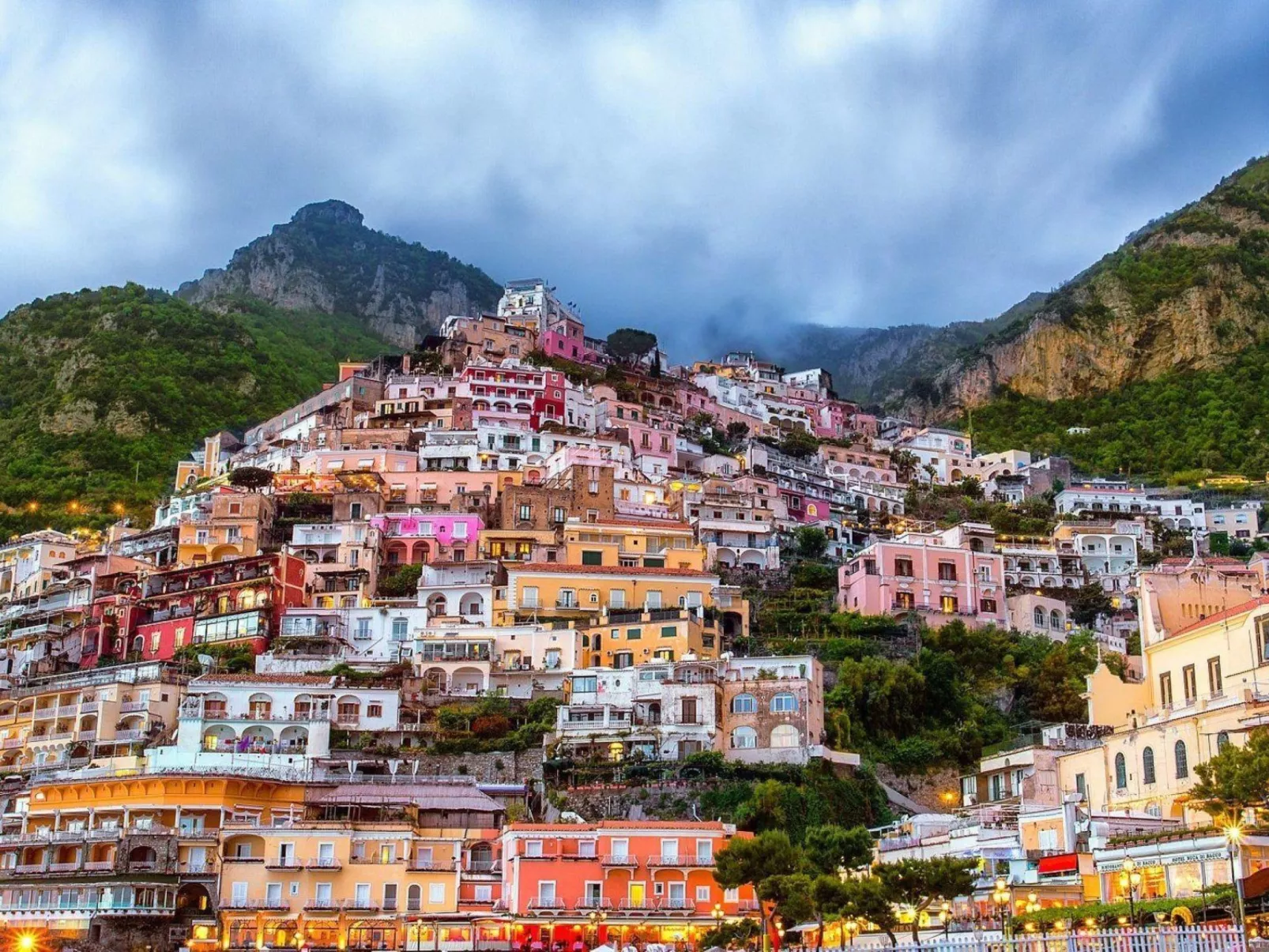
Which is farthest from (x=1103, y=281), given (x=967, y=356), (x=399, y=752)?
(x=399, y=752)

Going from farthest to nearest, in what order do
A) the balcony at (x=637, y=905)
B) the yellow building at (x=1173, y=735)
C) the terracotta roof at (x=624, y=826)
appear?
the terracotta roof at (x=624, y=826), the balcony at (x=637, y=905), the yellow building at (x=1173, y=735)

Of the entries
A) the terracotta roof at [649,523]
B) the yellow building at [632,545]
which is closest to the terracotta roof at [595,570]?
the yellow building at [632,545]

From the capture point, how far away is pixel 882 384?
184 m

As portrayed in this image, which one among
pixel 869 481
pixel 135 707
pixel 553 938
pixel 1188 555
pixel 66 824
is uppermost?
pixel 869 481

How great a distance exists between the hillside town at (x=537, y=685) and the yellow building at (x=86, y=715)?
17 centimetres

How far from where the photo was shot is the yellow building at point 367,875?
50.8 metres

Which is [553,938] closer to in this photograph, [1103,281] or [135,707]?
[135,707]

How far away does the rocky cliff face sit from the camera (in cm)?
12225

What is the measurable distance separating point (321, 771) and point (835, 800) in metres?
19.0

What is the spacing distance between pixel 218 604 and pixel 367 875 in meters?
22.9

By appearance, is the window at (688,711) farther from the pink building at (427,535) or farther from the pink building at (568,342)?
the pink building at (568,342)

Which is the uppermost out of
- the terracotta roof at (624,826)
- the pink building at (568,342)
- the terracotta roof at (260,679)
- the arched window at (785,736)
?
the pink building at (568,342)

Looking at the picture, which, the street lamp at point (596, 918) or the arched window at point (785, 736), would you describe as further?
the arched window at point (785, 736)

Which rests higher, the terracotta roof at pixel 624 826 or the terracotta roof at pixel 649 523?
the terracotta roof at pixel 649 523
